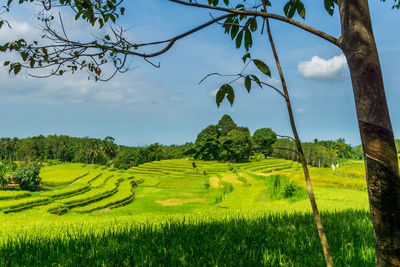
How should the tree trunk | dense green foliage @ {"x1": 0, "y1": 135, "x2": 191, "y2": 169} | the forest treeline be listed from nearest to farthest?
the tree trunk, the forest treeline, dense green foliage @ {"x1": 0, "y1": 135, "x2": 191, "y2": 169}

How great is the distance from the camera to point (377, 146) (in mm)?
1108

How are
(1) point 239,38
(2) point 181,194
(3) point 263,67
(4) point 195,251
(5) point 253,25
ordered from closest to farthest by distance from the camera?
(3) point 263,67 → (1) point 239,38 → (5) point 253,25 → (4) point 195,251 → (2) point 181,194

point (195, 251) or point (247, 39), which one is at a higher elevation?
point (247, 39)

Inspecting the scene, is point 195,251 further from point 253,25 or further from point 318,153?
point 318,153

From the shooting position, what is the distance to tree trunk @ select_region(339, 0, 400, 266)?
1.09m

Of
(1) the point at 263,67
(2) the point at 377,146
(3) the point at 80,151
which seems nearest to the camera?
(2) the point at 377,146

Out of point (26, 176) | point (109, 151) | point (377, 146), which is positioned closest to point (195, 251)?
point (377, 146)

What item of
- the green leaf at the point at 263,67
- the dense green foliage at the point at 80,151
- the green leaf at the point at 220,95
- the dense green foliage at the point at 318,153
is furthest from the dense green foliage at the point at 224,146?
the dense green foliage at the point at 80,151

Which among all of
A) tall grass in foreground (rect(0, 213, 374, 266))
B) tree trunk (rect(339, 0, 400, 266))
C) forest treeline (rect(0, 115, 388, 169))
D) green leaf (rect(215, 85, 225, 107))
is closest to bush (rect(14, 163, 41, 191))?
forest treeline (rect(0, 115, 388, 169))

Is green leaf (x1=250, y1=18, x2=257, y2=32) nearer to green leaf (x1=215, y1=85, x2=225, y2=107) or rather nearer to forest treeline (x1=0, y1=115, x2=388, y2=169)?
green leaf (x1=215, y1=85, x2=225, y2=107)

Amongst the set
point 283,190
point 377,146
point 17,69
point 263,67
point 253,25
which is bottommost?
point 283,190

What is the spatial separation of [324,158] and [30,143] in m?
125

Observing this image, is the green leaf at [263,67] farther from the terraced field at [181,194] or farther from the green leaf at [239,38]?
the terraced field at [181,194]

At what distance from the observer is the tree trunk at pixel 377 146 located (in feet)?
3.56
